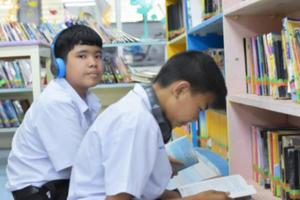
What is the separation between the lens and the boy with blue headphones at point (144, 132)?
0.97 metres

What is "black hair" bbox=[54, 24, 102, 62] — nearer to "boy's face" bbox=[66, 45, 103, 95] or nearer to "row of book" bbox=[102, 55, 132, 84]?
"boy's face" bbox=[66, 45, 103, 95]

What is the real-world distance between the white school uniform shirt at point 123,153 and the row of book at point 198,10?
1.10 meters

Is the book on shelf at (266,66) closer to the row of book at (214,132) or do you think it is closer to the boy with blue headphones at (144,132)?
the boy with blue headphones at (144,132)

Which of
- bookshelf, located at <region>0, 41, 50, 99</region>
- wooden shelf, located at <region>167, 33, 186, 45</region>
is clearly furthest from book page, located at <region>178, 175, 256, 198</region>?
bookshelf, located at <region>0, 41, 50, 99</region>

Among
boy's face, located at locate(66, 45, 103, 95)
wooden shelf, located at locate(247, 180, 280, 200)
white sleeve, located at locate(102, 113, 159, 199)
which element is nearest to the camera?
white sleeve, located at locate(102, 113, 159, 199)

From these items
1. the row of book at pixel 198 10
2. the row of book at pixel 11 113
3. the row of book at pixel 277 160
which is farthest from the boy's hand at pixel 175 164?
the row of book at pixel 11 113

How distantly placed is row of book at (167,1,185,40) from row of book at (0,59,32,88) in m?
1.42

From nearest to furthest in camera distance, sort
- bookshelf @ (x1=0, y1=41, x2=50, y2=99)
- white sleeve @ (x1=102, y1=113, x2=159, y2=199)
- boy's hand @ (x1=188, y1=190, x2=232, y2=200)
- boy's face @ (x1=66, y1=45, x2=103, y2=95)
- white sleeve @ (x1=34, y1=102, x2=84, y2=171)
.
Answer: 1. white sleeve @ (x1=102, y1=113, x2=159, y2=199)
2. boy's hand @ (x1=188, y1=190, x2=232, y2=200)
3. white sleeve @ (x1=34, y1=102, x2=84, y2=171)
4. boy's face @ (x1=66, y1=45, x2=103, y2=95)
5. bookshelf @ (x1=0, y1=41, x2=50, y2=99)

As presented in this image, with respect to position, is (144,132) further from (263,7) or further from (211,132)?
(211,132)

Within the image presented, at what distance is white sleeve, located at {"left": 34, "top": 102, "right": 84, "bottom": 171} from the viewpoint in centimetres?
141

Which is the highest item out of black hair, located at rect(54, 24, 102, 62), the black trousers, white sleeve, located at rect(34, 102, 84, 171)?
black hair, located at rect(54, 24, 102, 62)

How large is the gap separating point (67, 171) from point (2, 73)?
2483mm

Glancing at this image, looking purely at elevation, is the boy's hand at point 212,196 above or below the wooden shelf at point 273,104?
below

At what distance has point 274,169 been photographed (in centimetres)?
133
